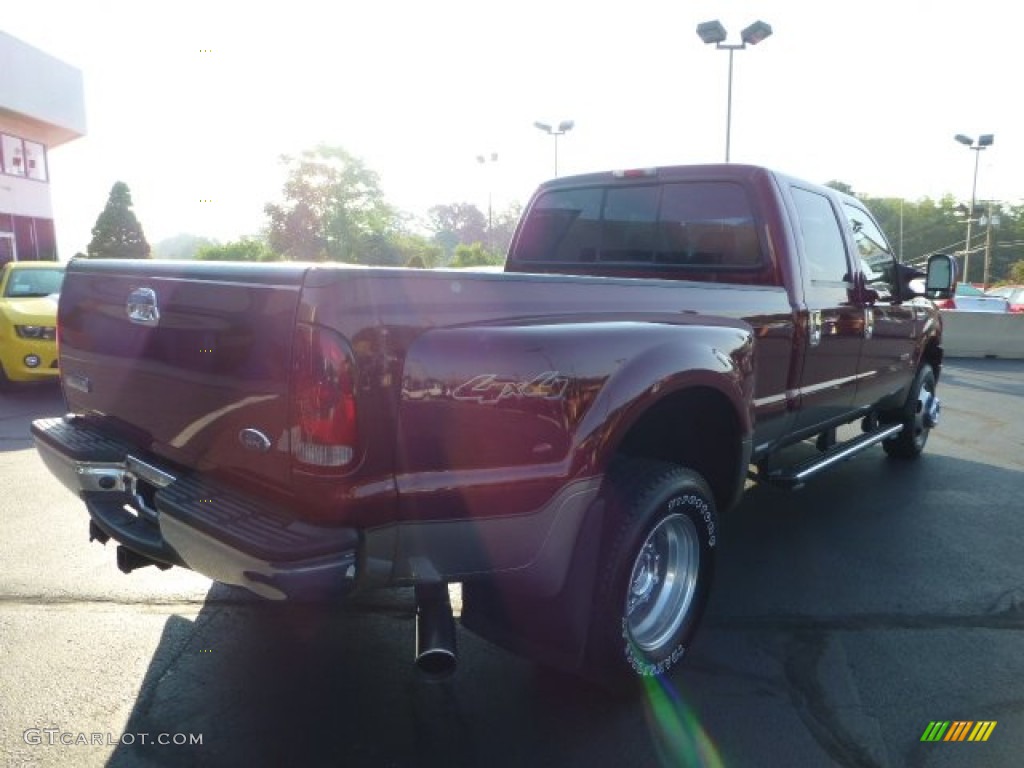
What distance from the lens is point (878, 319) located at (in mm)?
4922

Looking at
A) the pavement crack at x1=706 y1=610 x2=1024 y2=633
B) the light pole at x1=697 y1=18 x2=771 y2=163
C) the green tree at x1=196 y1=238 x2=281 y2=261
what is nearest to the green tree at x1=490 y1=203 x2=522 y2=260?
the green tree at x1=196 y1=238 x2=281 y2=261

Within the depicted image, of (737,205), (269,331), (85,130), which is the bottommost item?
(269,331)

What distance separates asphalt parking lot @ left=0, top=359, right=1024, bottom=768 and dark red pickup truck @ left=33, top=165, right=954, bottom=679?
1.03 feet

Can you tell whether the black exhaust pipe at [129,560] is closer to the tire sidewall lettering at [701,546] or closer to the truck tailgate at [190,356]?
the truck tailgate at [190,356]

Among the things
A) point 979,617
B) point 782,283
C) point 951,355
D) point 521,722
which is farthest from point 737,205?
point 951,355

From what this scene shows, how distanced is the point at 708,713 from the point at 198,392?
6.84ft

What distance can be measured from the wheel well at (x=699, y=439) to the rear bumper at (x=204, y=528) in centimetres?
143

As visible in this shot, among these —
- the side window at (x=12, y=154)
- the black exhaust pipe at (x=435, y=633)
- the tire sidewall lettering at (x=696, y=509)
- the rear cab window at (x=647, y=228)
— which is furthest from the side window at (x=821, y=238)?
the side window at (x=12, y=154)

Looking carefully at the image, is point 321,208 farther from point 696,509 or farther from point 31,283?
point 696,509

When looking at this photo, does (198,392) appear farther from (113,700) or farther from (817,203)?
(817,203)

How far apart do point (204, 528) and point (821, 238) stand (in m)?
3.68

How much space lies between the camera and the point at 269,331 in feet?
6.93

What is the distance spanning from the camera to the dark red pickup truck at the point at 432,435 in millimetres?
2057

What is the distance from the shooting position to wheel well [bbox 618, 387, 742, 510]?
316 cm
